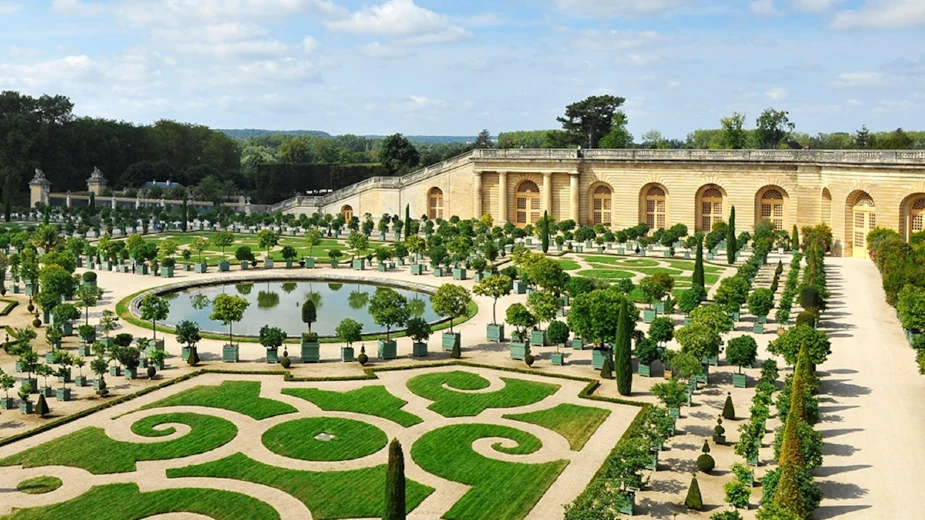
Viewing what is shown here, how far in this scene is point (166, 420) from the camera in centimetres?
2623

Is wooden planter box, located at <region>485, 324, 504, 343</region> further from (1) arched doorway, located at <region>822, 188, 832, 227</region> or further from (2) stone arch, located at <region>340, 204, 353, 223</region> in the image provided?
(2) stone arch, located at <region>340, 204, 353, 223</region>

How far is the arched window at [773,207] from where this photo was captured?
65750 mm

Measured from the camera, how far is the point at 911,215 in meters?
54.9

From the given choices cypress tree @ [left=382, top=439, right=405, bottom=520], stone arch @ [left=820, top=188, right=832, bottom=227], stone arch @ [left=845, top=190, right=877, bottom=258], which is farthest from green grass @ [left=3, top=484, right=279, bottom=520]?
stone arch @ [left=820, top=188, right=832, bottom=227]

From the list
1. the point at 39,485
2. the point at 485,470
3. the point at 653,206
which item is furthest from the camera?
the point at 653,206

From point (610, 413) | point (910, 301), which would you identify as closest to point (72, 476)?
point (610, 413)

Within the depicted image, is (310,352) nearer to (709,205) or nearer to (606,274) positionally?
(606,274)

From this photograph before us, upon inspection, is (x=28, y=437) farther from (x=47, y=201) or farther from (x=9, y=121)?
(x=9, y=121)

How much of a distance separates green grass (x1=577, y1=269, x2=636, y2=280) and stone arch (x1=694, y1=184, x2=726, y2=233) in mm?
18213

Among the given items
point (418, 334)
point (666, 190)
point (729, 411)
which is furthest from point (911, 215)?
point (418, 334)

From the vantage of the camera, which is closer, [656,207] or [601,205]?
[656,207]

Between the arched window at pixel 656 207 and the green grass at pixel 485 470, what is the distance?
47893mm

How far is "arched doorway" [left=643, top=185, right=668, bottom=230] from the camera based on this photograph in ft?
232

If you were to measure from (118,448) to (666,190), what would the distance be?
5322cm
